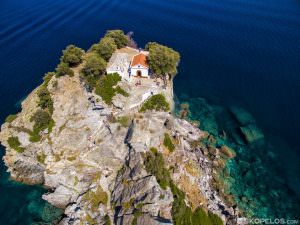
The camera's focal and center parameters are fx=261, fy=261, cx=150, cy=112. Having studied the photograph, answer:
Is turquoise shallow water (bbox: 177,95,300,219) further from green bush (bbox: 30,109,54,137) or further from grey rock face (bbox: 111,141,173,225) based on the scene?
green bush (bbox: 30,109,54,137)

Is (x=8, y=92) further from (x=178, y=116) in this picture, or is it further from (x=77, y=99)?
(x=178, y=116)

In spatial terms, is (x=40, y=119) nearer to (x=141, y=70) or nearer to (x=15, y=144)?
(x=15, y=144)

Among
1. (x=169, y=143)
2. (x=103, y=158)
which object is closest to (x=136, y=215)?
(x=103, y=158)

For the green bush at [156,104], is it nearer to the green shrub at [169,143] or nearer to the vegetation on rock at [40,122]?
the green shrub at [169,143]

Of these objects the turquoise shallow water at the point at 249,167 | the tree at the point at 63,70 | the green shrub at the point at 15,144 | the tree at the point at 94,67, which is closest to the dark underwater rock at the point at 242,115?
the turquoise shallow water at the point at 249,167

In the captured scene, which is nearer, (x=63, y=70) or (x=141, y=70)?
(x=63, y=70)

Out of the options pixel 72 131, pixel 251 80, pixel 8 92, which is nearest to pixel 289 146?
pixel 251 80
